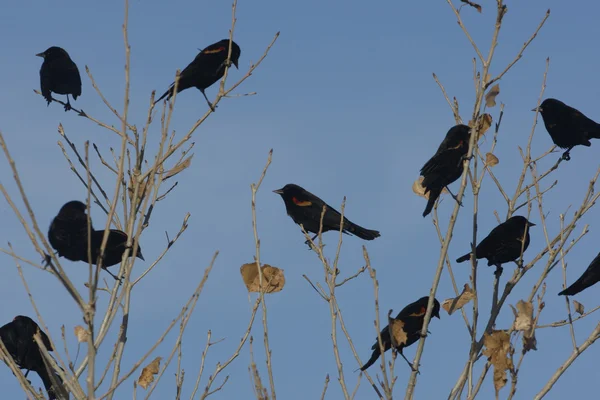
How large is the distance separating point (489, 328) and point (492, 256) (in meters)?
2.03

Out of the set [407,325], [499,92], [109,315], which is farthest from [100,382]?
[407,325]

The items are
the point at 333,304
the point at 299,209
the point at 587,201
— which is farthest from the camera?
the point at 299,209

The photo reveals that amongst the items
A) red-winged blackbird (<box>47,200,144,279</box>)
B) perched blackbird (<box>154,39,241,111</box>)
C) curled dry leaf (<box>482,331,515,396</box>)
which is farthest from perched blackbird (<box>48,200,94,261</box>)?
perched blackbird (<box>154,39,241,111</box>)

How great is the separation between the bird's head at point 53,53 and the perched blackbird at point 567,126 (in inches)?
263

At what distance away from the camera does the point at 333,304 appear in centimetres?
466

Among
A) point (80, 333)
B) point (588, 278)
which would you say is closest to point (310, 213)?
point (588, 278)

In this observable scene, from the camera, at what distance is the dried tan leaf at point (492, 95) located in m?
4.81

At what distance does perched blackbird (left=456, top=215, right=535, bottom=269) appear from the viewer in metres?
6.46

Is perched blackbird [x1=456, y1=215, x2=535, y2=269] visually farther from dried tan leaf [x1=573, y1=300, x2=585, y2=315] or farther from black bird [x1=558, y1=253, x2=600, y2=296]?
dried tan leaf [x1=573, y1=300, x2=585, y2=315]

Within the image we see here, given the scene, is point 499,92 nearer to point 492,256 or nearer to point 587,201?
point 587,201

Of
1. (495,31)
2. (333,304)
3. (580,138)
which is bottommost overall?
(333,304)

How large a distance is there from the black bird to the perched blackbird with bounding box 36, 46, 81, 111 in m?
7.18

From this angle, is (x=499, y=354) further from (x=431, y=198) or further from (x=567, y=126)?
(x=567, y=126)

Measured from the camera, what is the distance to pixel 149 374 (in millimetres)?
4676
